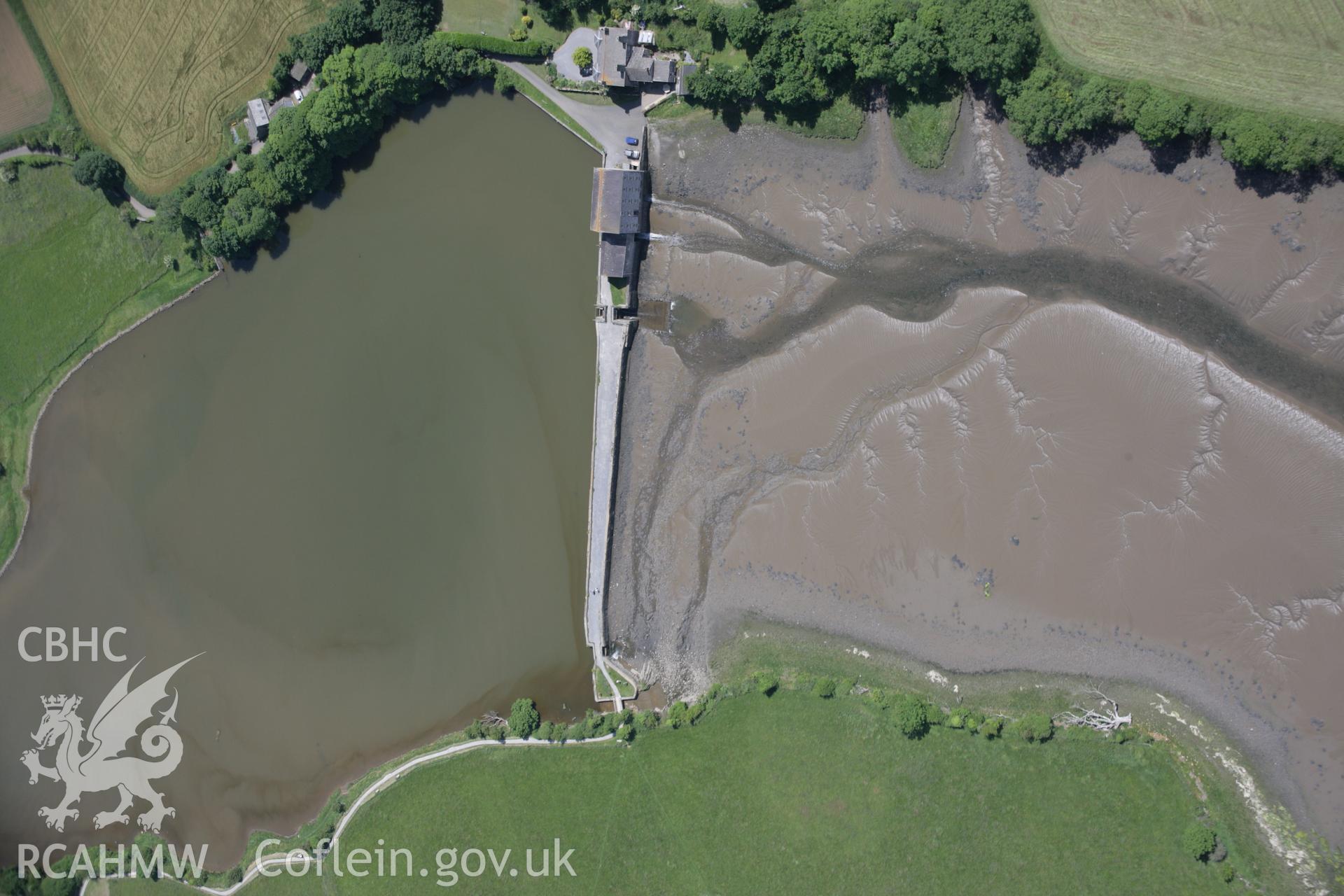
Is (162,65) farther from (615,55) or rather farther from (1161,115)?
(1161,115)

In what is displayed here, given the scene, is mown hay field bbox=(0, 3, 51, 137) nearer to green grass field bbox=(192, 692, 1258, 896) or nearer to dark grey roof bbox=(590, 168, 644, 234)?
dark grey roof bbox=(590, 168, 644, 234)

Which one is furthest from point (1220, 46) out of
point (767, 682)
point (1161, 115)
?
point (767, 682)

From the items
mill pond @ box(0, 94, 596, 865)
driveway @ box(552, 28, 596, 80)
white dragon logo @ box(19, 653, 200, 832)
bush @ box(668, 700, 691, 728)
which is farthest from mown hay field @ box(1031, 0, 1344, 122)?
white dragon logo @ box(19, 653, 200, 832)

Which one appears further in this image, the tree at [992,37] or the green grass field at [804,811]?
the green grass field at [804,811]

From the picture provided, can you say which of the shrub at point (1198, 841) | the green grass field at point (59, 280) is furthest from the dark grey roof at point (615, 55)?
the shrub at point (1198, 841)

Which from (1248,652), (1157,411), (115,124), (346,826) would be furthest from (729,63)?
(346,826)

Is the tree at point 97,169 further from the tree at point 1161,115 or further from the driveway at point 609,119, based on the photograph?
the tree at point 1161,115
